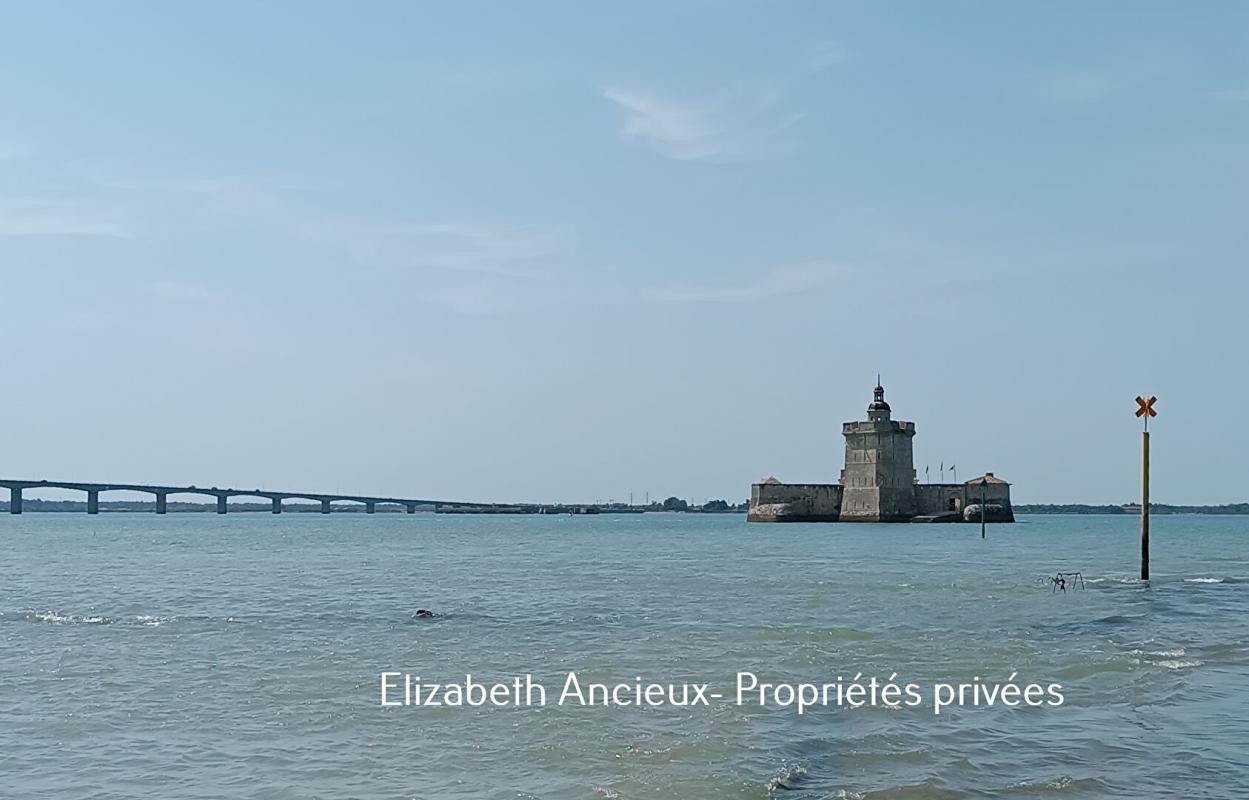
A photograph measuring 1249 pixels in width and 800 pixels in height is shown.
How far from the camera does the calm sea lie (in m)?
12.5

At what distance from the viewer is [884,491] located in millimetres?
125688

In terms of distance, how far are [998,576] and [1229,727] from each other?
30704 millimetres

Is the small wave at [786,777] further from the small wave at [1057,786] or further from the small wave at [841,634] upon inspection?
the small wave at [841,634]

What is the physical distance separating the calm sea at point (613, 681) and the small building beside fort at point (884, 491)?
83.6m

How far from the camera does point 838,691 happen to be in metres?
17.5

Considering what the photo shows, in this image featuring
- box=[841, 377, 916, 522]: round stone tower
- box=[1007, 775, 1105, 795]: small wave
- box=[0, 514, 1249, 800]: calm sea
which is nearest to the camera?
box=[1007, 775, 1105, 795]: small wave

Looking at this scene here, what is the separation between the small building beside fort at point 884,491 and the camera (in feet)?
411

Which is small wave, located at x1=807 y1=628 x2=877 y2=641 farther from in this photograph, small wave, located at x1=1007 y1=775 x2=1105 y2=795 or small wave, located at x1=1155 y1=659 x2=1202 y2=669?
small wave, located at x1=1007 y1=775 x2=1105 y2=795

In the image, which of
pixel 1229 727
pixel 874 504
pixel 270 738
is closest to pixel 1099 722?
pixel 1229 727

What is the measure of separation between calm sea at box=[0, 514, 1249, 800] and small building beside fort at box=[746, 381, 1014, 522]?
83.6 meters

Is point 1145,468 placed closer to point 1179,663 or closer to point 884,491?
point 1179,663

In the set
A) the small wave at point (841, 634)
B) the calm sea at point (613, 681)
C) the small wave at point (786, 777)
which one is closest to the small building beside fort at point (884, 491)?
the calm sea at point (613, 681)

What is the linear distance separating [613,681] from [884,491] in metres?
111

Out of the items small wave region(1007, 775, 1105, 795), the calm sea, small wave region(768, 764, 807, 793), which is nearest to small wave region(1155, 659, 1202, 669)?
the calm sea
